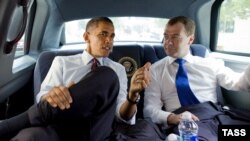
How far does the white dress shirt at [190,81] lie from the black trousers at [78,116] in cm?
54

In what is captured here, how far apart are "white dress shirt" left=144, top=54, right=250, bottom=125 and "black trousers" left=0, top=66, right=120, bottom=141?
0.54 m

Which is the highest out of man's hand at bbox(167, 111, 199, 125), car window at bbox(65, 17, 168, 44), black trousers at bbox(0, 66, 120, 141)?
car window at bbox(65, 17, 168, 44)

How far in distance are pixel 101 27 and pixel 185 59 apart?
0.61m

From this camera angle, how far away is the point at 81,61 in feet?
6.96

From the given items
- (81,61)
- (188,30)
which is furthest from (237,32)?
(81,61)

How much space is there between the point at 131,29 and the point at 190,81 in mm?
1079

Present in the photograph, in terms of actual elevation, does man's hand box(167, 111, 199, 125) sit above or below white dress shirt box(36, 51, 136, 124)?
below

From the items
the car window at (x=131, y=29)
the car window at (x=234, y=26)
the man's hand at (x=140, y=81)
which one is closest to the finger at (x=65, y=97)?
the man's hand at (x=140, y=81)

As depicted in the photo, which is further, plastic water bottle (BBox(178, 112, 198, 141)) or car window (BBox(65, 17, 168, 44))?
car window (BBox(65, 17, 168, 44))

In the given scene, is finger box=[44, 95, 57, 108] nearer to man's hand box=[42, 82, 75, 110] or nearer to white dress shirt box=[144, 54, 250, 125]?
man's hand box=[42, 82, 75, 110]

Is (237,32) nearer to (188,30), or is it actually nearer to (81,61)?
(188,30)

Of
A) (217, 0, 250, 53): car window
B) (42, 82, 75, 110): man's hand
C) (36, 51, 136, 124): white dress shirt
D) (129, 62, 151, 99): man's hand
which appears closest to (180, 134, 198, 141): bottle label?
(129, 62, 151, 99): man's hand

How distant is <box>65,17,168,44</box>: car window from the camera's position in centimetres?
297

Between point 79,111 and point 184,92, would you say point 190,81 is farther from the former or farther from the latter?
point 79,111
